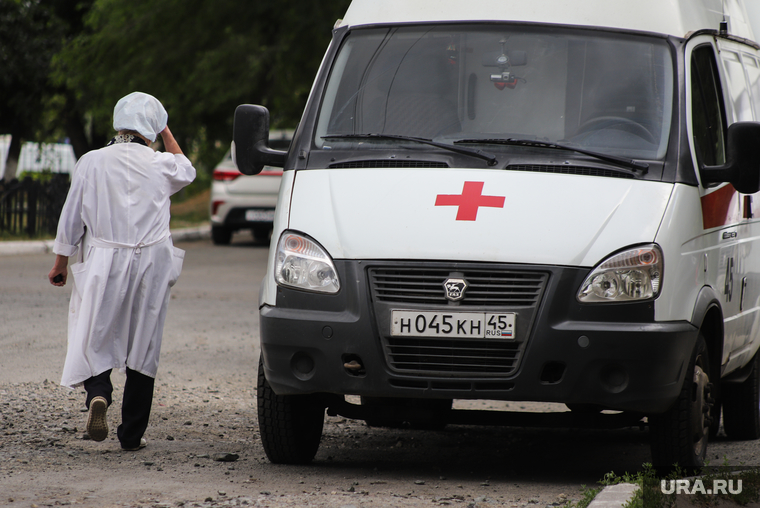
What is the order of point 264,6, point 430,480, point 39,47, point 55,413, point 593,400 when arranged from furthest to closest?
point 39,47 → point 264,6 → point 55,413 → point 430,480 → point 593,400

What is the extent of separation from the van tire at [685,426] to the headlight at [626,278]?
0.49 meters

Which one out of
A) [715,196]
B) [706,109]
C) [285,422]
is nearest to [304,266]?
[285,422]

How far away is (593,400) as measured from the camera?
4.75 meters

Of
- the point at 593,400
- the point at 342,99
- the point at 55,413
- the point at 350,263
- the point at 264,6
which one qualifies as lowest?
the point at 55,413

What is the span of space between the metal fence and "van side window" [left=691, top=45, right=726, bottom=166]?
47.7ft

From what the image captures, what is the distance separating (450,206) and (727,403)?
9.72ft

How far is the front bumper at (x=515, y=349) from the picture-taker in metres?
4.68

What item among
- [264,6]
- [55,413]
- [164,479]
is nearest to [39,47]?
[264,6]

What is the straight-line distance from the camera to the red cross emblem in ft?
15.8

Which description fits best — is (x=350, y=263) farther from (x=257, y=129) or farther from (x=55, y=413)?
(x=55, y=413)

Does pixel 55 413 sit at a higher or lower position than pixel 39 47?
lower

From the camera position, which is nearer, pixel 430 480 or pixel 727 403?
pixel 430 480

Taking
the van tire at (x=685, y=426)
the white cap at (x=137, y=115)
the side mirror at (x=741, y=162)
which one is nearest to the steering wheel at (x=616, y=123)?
the side mirror at (x=741, y=162)

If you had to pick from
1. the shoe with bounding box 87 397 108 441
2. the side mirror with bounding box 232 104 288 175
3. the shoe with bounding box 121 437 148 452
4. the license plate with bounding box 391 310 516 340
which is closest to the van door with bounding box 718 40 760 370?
the license plate with bounding box 391 310 516 340
